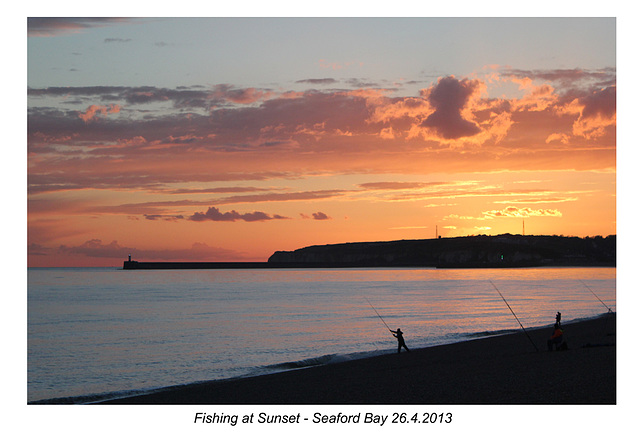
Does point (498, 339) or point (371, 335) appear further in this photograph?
point (371, 335)

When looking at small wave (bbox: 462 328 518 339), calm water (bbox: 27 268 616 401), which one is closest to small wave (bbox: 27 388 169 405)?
calm water (bbox: 27 268 616 401)

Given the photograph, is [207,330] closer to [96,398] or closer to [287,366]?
[287,366]

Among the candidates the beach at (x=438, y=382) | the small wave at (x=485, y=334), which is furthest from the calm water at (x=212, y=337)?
the beach at (x=438, y=382)

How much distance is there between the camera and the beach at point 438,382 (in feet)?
50.0

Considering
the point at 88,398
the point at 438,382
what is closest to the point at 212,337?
the point at 88,398

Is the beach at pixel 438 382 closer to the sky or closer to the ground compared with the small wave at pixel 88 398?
closer to the sky

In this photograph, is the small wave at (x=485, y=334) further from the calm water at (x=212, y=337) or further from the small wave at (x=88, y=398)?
the small wave at (x=88, y=398)

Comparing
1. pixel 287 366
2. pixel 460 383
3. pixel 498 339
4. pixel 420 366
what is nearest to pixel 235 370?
pixel 287 366

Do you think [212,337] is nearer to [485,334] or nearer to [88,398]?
[485,334]

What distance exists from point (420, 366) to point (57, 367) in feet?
54.4

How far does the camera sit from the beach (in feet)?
50.0

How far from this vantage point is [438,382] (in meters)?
17.7
